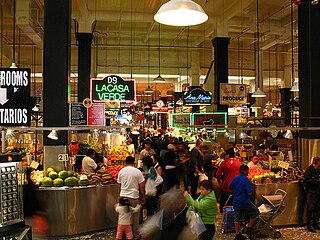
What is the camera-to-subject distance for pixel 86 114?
36.6 feet

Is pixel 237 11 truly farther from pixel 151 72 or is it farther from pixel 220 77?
pixel 151 72

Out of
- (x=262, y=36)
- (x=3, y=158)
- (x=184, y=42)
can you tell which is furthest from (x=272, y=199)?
(x=184, y=42)

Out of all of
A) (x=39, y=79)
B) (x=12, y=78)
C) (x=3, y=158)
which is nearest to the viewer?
(x=3, y=158)

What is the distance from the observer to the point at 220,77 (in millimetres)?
15961

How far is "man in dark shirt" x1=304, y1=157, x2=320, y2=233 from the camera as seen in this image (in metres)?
8.52

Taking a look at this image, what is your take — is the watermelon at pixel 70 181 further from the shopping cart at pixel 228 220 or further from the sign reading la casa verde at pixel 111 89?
the shopping cart at pixel 228 220

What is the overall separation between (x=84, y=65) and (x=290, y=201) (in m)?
10.1

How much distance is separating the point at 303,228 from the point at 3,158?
6383 mm

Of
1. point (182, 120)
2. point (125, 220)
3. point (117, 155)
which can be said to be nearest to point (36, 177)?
point (125, 220)

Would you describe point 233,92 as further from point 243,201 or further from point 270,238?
point 243,201

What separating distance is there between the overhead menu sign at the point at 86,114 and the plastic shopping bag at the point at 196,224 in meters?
6.06

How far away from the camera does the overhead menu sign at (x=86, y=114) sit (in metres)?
11.1

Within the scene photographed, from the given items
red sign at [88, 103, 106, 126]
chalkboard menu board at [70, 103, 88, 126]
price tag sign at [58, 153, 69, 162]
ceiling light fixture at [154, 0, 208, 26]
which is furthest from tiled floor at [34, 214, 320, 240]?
ceiling light fixture at [154, 0, 208, 26]

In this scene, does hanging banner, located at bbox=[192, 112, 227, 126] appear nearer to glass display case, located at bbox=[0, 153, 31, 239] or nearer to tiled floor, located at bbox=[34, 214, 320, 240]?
tiled floor, located at bbox=[34, 214, 320, 240]
